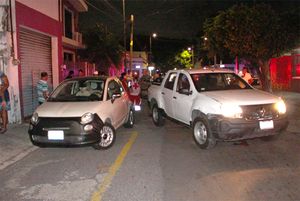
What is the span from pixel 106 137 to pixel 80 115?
2.91ft

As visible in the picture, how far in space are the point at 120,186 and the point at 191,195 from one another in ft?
3.69

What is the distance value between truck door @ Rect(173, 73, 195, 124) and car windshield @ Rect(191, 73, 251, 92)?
0.24 metres

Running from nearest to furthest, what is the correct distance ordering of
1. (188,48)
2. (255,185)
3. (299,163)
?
(255,185) < (299,163) < (188,48)

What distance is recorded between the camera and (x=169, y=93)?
10.0 metres

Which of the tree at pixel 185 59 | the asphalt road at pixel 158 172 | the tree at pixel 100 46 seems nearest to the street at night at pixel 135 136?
the asphalt road at pixel 158 172

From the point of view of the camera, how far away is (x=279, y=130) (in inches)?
302

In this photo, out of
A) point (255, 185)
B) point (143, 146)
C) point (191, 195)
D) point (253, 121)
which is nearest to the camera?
point (191, 195)

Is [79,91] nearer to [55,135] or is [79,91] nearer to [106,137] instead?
[106,137]

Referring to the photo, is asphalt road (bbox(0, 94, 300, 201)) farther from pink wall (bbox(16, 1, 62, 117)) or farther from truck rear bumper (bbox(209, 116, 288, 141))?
pink wall (bbox(16, 1, 62, 117))

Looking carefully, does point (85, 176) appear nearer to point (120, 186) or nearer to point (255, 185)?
point (120, 186)

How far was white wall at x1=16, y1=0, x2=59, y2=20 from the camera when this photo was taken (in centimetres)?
1306

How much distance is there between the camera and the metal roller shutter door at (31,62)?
42.4ft

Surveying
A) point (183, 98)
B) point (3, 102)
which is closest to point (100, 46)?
point (3, 102)

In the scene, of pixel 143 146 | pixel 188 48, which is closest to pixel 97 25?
pixel 143 146
